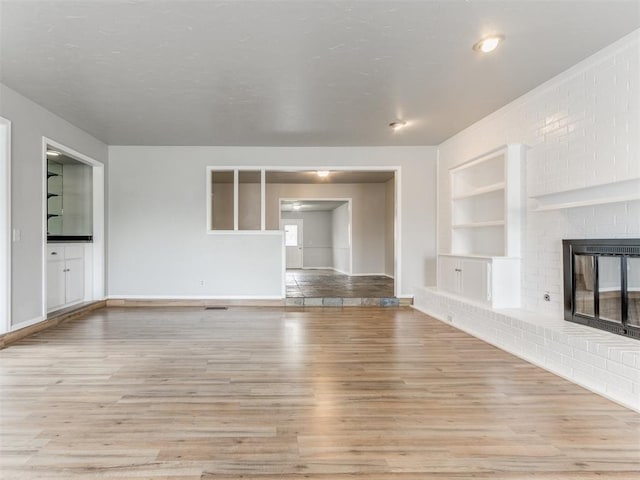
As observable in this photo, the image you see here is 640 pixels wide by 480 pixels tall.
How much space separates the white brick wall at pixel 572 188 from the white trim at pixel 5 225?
5.01 m

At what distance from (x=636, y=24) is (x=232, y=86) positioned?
334 centimetres

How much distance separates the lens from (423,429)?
210 centimetres

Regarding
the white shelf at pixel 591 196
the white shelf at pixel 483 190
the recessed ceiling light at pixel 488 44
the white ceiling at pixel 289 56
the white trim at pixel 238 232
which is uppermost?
the white ceiling at pixel 289 56

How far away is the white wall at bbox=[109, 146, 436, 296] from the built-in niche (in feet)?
1.16

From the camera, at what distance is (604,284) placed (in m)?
3.07

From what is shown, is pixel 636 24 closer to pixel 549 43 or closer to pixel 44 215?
pixel 549 43

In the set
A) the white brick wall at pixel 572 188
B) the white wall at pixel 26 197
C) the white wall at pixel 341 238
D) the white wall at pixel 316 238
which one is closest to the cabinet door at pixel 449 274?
the white brick wall at pixel 572 188

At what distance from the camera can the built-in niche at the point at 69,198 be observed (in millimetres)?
5484

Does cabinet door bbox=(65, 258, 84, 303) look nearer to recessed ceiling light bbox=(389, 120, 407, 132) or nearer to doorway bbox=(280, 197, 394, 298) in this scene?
recessed ceiling light bbox=(389, 120, 407, 132)

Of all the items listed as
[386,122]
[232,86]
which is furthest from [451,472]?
[386,122]

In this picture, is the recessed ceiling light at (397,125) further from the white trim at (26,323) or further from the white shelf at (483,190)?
the white trim at (26,323)

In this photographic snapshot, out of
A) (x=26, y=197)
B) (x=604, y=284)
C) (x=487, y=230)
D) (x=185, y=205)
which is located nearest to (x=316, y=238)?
(x=185, y=205)

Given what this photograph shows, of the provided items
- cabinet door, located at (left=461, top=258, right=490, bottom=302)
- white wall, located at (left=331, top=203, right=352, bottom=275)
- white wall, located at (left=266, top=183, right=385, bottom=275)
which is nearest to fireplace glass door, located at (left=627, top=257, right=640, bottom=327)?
cabinet door, located at (left=461, top=258, right=490, bottom=302)

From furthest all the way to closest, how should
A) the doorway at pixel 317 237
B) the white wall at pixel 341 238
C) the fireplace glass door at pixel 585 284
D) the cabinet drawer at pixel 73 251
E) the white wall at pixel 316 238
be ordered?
the white wall at pixel 316 238
the doorway at pixel 317 237
the white wall at pixel 341 238
the cabinet drawer at pixel 73 251
the fireplace glass door at pixel 585 284
